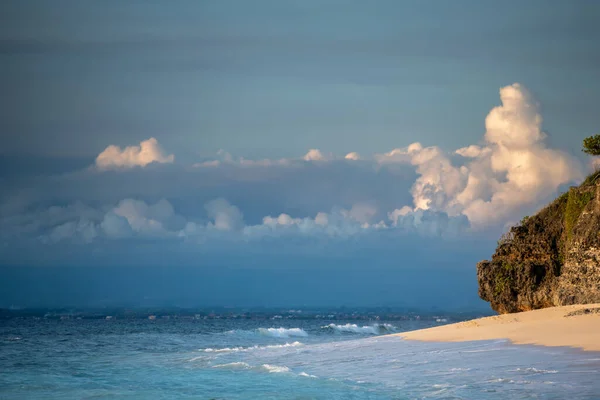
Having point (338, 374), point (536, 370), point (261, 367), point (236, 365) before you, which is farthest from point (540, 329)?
point (236, 365)

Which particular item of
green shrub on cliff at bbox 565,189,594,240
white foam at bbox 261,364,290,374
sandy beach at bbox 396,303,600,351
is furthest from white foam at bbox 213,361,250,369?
green shrub on cliff at bbox 565,189,594,240

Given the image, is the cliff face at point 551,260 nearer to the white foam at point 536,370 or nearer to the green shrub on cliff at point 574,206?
the green shrub on cliff at point 574,206

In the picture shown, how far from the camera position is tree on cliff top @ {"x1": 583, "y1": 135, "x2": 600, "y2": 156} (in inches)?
1243

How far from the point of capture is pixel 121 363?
30438mm

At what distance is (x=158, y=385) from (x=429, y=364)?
7.99 metres

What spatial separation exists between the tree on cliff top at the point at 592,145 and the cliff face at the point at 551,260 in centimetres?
145

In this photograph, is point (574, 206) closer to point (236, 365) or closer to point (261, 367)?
point (261, 367)

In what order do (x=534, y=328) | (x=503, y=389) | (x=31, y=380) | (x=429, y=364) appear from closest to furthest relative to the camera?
(x=503, y=389)
(x=429, y=364)
(x=534, y=328)
(x=31, y=380)

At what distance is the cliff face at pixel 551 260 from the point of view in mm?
27562

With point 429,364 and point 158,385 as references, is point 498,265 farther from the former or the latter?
point 158,385

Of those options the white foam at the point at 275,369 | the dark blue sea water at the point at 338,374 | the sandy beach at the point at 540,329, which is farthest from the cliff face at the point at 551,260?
the white foam at the point at 275,369

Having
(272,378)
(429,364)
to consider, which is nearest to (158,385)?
(272,378)

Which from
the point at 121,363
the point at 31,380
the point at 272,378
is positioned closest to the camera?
the point at 272,378

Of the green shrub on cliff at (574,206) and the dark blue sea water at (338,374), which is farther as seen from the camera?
the green shrub on cliff at (574,206)
